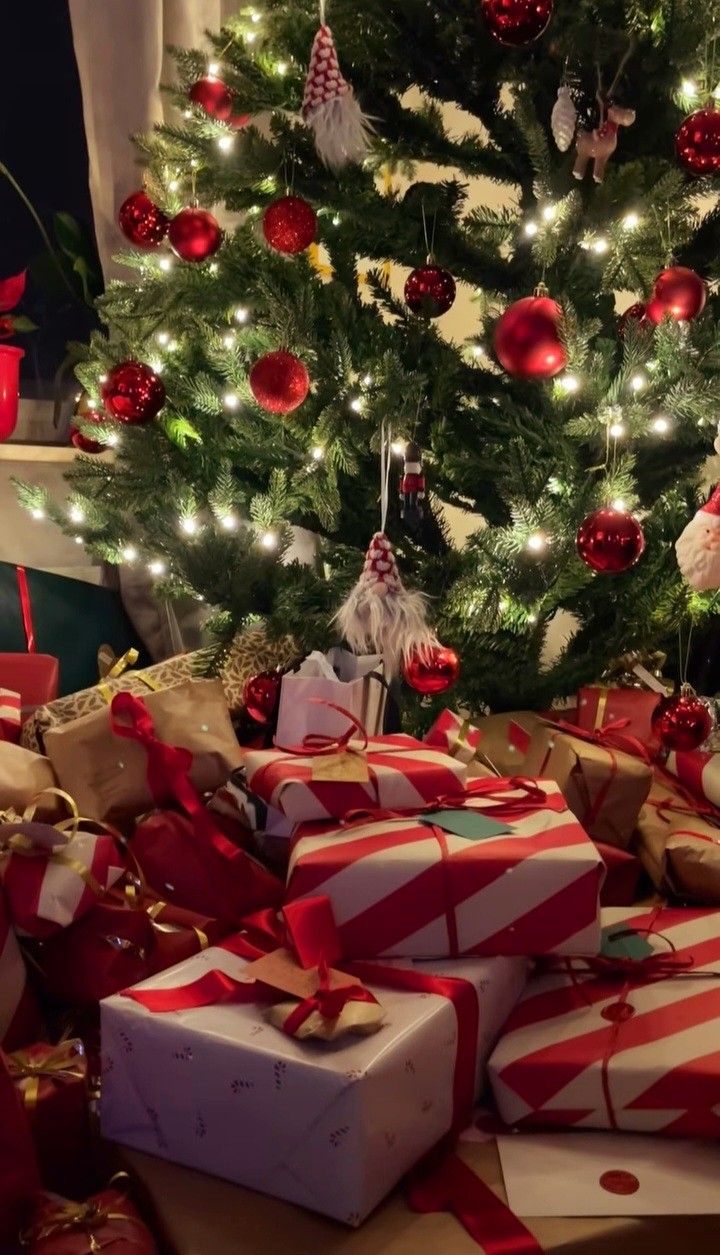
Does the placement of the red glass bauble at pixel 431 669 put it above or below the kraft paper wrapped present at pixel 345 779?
above

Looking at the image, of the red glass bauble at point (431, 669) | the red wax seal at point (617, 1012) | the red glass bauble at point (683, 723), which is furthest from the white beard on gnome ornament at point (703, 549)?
the red wax seal at point (617, 1012)

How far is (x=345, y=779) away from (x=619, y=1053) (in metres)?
0.39

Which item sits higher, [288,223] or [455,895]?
[288,223]

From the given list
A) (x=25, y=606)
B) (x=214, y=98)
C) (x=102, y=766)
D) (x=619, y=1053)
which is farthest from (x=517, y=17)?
(x=25, y=606)

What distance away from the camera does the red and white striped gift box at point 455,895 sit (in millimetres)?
1060

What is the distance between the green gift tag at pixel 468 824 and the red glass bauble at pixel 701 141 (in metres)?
0.82

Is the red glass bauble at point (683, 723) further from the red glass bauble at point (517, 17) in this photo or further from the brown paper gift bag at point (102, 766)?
the red glass bauble at point (517, 17)

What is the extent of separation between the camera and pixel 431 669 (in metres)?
1.39

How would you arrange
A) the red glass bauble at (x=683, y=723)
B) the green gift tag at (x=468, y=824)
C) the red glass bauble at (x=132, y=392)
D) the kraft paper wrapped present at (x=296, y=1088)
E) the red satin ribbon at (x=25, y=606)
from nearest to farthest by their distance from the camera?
the kraft paper wrapped present at (x=296, y=1088) → the green gift tag at (x=468, y=824) → the red glass bauble at (x=683, y=723) → the red glass bauble at (x=132, y=392) → the red satin ribbon at (x=25, y=606)

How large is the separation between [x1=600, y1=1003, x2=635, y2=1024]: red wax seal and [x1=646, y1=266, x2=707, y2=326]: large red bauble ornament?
83 centimetres

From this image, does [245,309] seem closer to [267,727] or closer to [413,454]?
[413,454]

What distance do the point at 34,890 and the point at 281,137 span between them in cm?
104

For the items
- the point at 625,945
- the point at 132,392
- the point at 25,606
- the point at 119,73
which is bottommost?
the point at 625,945

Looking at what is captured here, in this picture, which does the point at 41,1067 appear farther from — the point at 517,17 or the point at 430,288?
the point at 517,17
